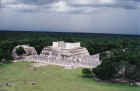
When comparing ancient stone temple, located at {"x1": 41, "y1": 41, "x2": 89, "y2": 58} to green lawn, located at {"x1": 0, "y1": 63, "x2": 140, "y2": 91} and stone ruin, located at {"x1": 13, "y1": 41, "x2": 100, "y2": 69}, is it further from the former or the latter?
green lawn, located at {"x1": 0, "y1": 63, "x2": 140, "y2": 91}

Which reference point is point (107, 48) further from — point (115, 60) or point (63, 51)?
point (115, 60)

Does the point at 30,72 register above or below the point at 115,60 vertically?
below

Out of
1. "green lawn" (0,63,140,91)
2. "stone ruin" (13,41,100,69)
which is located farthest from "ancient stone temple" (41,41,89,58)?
"green lawn" (0,63,140,91)

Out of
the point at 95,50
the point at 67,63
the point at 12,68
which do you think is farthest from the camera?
the point at 95,50

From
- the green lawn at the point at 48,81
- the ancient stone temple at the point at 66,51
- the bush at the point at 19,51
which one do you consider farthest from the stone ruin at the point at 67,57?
the green lawn at the point at 48,81

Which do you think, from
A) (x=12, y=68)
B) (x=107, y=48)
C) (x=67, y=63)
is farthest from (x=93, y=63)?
(x=107, y=48)
